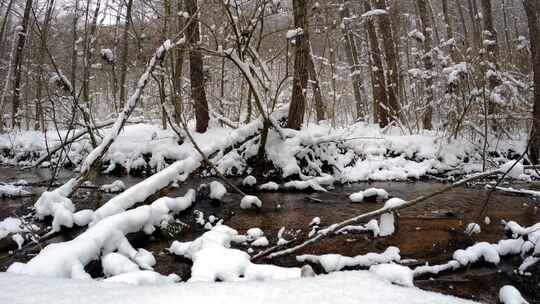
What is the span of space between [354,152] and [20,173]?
7084mm

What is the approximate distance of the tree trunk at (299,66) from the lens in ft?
21.2

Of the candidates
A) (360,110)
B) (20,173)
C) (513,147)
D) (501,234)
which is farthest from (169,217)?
(360,110)

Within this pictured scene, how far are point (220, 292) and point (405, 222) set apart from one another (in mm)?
3133

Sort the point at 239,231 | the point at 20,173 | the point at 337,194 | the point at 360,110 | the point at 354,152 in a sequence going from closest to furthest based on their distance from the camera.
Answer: the point at 239,231 < the point at 337,194 < the point at 354,152 < the point at 20,173 < the point at 360,110

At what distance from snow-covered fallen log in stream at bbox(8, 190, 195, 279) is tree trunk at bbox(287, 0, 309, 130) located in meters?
3.04

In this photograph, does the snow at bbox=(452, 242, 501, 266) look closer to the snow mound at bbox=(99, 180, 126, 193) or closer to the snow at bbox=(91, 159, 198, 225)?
the snow at bbox=(91, 159, 198, 225)

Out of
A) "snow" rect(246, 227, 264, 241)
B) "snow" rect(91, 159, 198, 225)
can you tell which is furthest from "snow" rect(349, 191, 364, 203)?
"snow" rect(91, 159, 198, 225)

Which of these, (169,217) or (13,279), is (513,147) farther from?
(13,279)

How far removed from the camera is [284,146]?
6770 mm

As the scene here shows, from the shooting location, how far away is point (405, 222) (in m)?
4.39

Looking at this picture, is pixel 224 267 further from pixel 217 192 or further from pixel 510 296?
pixel 217 192

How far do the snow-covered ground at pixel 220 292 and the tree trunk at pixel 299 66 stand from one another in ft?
16.4

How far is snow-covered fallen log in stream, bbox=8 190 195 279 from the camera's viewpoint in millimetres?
2697

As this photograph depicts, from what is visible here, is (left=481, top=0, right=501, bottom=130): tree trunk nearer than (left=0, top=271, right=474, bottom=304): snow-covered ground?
No
